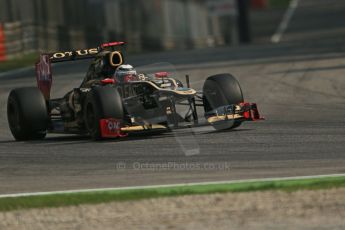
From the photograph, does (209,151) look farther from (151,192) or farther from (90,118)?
(151,192)

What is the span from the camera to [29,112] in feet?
49.5

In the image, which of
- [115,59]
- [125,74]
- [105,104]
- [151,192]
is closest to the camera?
[151,192]

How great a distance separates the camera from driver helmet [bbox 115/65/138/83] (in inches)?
580

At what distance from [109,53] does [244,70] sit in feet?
39.1

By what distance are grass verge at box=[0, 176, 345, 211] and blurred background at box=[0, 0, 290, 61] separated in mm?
26899

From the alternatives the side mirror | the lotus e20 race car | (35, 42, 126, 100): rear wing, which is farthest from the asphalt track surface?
the side mirror

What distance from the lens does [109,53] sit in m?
15.4

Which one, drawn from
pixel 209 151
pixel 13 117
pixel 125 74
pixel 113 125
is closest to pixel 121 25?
pixel 13 117

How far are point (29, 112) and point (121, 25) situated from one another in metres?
37.8

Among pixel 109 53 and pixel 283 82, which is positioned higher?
pixel 109 53

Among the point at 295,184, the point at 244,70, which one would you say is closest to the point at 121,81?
the point at 295,184

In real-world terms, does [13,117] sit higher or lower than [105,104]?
lower

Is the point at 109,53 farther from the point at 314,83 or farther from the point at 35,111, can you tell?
the point at 314,83

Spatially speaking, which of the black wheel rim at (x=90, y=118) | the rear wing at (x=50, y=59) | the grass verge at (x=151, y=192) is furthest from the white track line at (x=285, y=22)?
the grass verge at (x=151, y=192)
